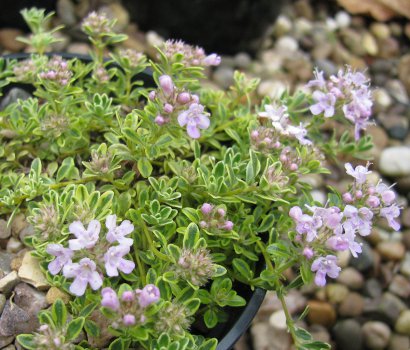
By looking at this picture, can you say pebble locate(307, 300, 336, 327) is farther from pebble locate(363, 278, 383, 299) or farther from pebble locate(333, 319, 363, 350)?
pebble locate(363, 278, 383, 299)

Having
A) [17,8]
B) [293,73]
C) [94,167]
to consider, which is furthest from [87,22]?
[293,73]

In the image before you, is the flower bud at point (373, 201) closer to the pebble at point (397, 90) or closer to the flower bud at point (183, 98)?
the flower bud at point (183, 98)

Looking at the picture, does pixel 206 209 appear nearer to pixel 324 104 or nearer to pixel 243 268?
pixel 243 268

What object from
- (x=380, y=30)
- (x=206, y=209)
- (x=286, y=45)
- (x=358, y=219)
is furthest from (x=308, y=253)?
(x=380, y=30)

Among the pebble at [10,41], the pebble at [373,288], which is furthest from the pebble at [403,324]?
the pebble at [10,41]

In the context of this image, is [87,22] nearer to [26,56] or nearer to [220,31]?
[26,56]

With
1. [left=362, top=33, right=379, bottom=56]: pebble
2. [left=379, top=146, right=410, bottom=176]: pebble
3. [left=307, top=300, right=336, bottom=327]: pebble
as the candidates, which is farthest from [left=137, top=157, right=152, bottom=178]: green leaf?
[left=362, top=33, right=379, bottom=56]: pebble
